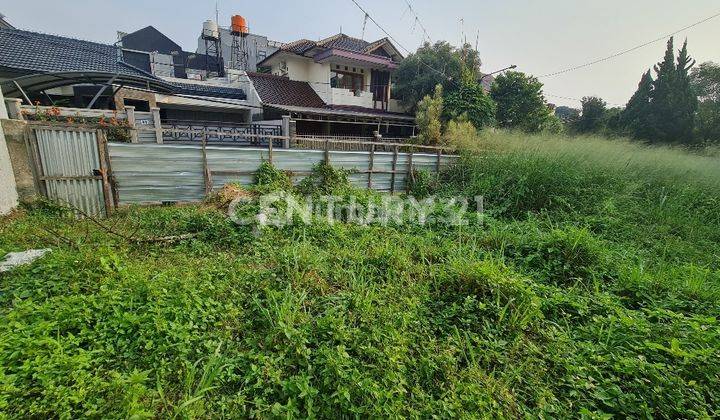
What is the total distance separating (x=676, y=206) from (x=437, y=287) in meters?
7.78

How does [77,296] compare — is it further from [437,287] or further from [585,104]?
[585,104]

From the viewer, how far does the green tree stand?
57.1 feet

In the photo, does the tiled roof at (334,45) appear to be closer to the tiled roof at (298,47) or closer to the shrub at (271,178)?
the tiled roof at (298,47)

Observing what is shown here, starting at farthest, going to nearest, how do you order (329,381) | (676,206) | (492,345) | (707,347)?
(676,206) → (492,345) → (707,347) → (329,381)

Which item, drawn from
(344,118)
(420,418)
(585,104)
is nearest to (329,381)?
(420,418)

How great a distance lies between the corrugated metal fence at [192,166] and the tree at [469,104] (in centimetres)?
740

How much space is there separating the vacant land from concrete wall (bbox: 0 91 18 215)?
26 centimetres

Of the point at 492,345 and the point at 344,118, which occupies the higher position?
the point at 344,118

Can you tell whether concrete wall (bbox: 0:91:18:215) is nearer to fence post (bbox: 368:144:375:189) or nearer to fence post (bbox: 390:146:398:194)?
fence post (bbox: 368:144:375:189)

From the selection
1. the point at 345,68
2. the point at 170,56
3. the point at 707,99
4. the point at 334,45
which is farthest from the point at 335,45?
the point at 707,99

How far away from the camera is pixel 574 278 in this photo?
4.12 m

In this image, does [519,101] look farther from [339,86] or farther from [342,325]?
[342,325]

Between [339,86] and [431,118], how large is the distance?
19.7ft

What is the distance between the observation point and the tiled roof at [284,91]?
49.8 feet
